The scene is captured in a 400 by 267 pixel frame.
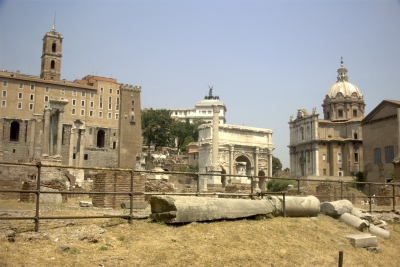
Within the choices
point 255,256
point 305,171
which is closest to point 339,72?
point 305,171

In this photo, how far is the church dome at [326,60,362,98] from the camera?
3216 inches

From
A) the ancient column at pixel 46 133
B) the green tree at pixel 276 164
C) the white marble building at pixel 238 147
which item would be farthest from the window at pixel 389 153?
the green tree at pixel 276 164

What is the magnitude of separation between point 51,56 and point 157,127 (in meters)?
26.1

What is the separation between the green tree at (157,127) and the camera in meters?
88.2

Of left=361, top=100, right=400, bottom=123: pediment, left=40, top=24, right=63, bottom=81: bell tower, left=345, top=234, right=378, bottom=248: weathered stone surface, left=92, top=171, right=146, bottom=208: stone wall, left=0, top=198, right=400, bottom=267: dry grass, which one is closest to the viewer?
left=0, top=198, right=400, bottom=267: dry grass

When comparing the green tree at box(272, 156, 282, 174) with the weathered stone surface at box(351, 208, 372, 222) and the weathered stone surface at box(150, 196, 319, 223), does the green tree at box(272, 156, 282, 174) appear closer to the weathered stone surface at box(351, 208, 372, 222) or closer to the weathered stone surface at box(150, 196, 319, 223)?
the weathered stone surface at box(351, 208, 372, 222)

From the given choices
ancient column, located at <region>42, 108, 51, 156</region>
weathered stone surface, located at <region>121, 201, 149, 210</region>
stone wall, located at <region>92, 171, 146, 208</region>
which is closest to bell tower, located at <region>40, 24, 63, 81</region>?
ancient column, located at <region>42, 108, 51, 156</region>

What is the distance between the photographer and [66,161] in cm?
7288

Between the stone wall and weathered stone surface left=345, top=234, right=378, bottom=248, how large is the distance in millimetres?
6514

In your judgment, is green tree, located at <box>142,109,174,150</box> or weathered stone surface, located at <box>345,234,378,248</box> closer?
weathered stone surface, located at <box>345,234,378,248</box>

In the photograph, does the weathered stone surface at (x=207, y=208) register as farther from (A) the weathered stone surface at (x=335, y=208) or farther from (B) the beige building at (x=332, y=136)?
(B) the beige building at (x=332, y=136)

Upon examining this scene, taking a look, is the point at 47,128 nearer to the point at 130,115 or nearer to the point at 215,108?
the point at 215,108

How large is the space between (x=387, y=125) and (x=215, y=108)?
22.2m

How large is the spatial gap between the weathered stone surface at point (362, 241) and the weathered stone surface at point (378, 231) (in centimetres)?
169
